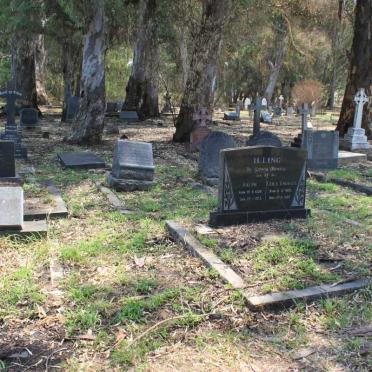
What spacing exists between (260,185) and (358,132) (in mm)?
9001

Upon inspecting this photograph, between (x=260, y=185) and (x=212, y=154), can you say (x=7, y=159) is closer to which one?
(x=212, y=154)

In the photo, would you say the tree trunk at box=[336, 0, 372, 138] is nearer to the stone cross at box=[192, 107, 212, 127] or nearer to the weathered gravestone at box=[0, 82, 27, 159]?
the stone cross at box=[192, 107, 212, 127]

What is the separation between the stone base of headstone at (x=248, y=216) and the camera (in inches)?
218

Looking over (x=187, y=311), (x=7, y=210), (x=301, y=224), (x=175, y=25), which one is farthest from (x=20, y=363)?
(x=175, y=25)

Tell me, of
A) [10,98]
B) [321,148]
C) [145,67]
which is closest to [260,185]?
[321,148]

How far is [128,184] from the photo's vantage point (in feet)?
25.6

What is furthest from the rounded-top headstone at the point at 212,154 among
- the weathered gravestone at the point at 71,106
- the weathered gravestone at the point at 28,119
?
the weathered gravestone at the point at 71,106

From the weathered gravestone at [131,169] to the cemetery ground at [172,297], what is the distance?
1.24 m

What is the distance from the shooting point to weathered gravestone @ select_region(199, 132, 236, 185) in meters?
8.68

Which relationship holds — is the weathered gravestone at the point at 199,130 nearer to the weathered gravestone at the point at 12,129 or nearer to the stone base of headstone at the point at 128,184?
the weathered gravestone at the point at 12,129

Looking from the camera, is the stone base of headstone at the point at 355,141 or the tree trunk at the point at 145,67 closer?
the stone base of headstone at the point at 355,141

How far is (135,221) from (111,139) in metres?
8.49

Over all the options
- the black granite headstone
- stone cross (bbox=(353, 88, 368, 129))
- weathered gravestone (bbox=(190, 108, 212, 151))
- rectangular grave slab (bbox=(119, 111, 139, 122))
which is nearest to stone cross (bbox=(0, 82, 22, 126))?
the black granite headstone

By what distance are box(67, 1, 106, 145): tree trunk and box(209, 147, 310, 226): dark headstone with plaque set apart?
746cm
